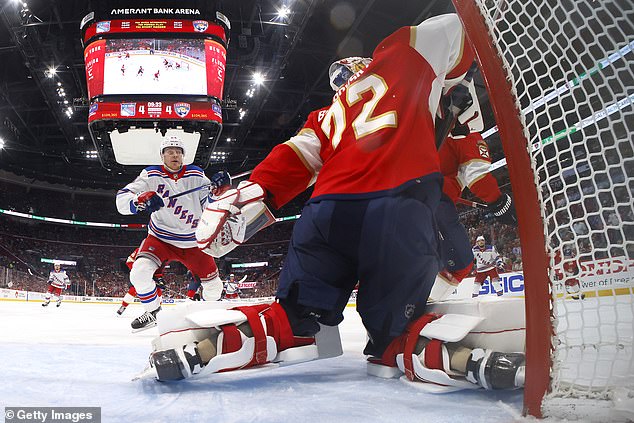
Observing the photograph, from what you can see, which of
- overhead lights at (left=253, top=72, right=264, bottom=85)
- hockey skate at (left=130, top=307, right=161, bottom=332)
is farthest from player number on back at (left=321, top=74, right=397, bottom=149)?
overhead lights at (left=253, top=72, right=264, bottom=85)

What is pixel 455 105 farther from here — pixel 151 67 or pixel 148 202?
pixel 151 67

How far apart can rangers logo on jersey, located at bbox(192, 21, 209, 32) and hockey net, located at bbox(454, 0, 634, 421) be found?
20.5 feet

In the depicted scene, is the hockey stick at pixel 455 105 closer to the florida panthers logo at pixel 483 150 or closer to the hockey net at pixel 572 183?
the florida panthers logo at pixel 483 150

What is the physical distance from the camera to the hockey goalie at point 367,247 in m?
1.15

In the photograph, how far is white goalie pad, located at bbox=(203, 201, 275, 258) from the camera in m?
1.30

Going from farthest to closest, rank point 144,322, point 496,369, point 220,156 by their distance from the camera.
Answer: point 220,156
point 144,322
point 496,369

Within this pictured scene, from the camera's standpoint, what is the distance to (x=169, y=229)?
3500 mm

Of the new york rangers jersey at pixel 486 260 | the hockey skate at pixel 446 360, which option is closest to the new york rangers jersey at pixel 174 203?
the hockey skate at pixel 446 360

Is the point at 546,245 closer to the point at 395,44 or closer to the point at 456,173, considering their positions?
the point at 395,44

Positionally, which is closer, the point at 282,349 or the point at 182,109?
the point at 282,349

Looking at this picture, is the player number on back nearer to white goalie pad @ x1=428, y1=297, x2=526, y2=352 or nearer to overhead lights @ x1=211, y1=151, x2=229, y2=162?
white goalie pad @ x1=428, y1=297, x2=526, y2=352

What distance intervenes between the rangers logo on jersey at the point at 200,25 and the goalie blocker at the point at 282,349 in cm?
600

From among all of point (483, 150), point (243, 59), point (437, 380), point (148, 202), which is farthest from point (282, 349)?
point (243, 59)

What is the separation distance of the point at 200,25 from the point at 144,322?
178 inches
